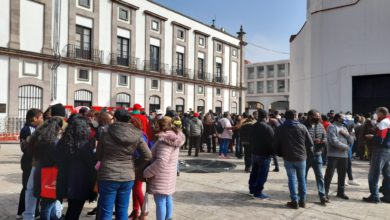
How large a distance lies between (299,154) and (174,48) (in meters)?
24.0

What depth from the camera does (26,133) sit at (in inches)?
175

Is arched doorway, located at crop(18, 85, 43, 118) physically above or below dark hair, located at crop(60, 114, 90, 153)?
above

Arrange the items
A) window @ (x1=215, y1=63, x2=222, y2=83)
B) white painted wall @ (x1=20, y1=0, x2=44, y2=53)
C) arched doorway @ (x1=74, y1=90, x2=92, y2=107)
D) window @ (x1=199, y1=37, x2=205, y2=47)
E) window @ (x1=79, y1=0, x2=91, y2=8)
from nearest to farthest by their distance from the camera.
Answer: white painted wall @ (x1=20, y1=0, x2=44, y2=53) < arched doorway @ (x1=74, y1=90, x2=92, y2=107) < window @ (x1=79, y1=0, x2=91, y2=8) < window @ (x1=199, y1=37, x2=205, y2=47) < window @ (x1=215, y1=63, x2=222, y2=83)

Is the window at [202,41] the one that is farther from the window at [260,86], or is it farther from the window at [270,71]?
the window at [260,86]

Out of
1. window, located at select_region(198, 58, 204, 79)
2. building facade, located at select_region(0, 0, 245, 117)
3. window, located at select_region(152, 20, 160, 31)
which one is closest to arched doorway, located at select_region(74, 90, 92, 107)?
building facade, located at select_region(0, 0, 245, 117)

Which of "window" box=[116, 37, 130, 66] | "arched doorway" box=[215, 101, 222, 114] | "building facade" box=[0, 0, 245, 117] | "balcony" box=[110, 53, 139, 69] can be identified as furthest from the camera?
"arched doorway" box=[215, 101, 222, 114]

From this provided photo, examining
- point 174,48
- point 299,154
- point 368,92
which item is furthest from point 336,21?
point 299,154

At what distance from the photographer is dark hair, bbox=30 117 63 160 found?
12.1 feet

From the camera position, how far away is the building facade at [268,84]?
57.9 m

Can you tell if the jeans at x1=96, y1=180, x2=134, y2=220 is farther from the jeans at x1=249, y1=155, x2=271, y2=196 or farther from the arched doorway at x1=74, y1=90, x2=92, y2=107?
the arched doorway at x1=74, y1=90, x2=92, y2=107

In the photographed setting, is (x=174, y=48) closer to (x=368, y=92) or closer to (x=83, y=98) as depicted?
(x=83, y=98)

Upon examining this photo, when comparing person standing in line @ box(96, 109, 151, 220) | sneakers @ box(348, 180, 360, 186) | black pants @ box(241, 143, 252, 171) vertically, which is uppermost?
person standing in line @ box(96, 109, 151, 220)

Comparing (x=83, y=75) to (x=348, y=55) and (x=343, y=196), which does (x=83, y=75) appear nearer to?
(x=348, y=55)

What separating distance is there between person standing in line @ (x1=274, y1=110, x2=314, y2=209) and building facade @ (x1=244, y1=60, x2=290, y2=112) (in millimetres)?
51822
